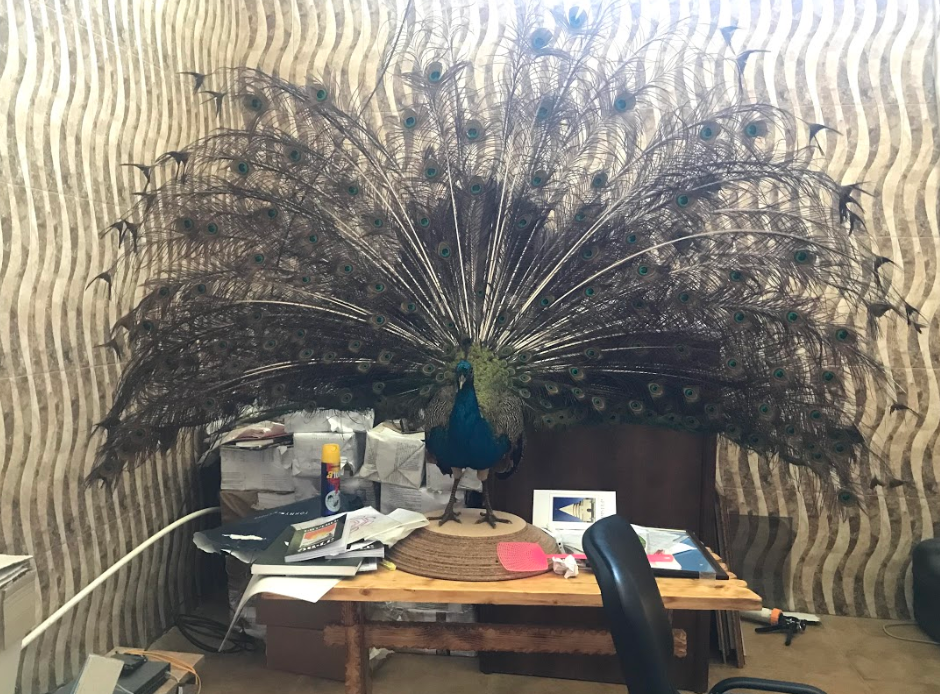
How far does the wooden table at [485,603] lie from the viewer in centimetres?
154

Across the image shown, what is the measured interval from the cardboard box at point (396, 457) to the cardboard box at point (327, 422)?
93mm

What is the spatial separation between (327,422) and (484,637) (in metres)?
1.16

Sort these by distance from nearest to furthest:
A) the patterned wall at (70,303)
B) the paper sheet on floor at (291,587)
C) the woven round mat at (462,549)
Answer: the paper sheet on floor at (291,587) → the woven round mat at (462,549) → the patterned wall at (70,303)

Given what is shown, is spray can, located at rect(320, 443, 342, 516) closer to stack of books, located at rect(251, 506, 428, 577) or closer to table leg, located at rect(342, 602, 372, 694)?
stack of books, located at rect(251, 506, 428, 577)

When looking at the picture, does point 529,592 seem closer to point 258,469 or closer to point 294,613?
point 294,613

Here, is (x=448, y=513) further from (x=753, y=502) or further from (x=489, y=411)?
(x=753, y=502)

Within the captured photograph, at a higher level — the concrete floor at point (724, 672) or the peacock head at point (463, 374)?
the peacock head at point (463, 374)

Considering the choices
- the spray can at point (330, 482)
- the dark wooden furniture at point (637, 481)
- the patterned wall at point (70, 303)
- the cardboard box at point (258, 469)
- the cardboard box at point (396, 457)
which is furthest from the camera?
the cardboard box at point (258, 469)

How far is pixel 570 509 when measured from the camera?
77.7 inches

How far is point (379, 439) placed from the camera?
2572mm

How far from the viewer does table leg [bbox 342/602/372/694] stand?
67.1 inches

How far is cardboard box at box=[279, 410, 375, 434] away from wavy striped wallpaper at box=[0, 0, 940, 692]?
0.52 metres

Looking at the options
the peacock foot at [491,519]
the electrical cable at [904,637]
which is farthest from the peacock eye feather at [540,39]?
the electrical cable at [904,637]

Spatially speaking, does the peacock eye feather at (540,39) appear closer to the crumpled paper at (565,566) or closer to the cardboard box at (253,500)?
the crumpled paper at (565,566)
